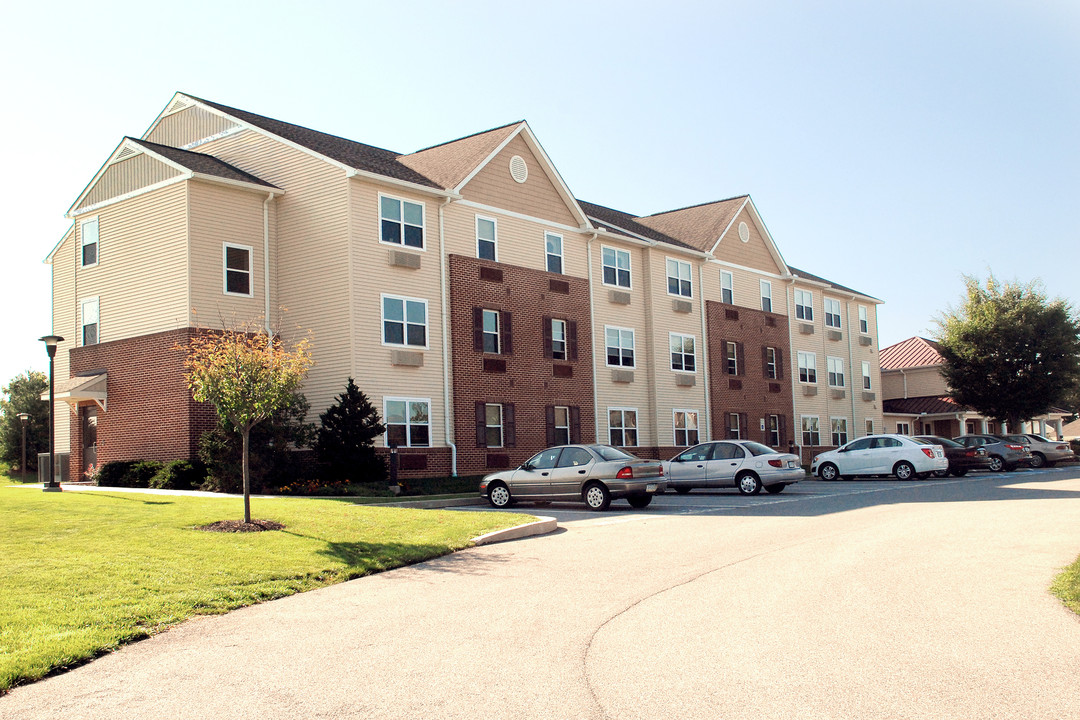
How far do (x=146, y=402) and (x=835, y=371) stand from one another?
1367 inches

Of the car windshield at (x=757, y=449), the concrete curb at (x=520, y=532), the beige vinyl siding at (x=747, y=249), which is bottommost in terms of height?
the concrete curb at (x=520, y=532)

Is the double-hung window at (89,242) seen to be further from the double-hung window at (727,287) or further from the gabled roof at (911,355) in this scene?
the gabled roof at (911,355)

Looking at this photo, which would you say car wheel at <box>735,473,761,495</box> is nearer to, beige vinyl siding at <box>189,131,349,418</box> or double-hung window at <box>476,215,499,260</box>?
beige vinyl siding at <box>189,131,349,418</box>

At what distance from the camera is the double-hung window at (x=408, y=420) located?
91.9 feet

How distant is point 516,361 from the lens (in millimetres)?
32000

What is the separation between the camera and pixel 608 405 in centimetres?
3609

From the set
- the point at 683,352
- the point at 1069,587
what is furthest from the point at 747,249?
the point at 1069,587

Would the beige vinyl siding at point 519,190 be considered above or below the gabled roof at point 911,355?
above

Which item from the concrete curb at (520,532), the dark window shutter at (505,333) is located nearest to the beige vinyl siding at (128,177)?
the dark window shutter at (505,333)

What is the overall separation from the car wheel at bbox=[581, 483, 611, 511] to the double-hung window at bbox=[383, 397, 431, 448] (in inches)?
326

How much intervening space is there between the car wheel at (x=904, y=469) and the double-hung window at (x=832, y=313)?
20.1m

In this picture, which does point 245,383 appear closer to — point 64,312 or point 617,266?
point 64,312

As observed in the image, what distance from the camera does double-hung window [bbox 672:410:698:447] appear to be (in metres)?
39.1

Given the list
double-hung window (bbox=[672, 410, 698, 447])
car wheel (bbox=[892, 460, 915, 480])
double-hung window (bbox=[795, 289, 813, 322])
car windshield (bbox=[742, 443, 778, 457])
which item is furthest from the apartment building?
double-hung window (bbox=[795, 289, 813, 322])
